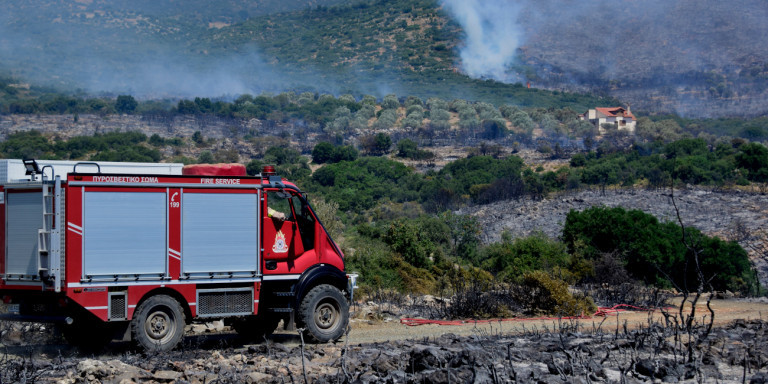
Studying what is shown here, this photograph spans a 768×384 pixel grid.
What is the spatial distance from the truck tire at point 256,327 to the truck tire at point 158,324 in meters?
2.03

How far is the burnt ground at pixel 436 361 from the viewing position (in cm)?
1032

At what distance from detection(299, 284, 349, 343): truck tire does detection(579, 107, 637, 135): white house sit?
299 ft

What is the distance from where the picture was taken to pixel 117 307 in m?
12.5

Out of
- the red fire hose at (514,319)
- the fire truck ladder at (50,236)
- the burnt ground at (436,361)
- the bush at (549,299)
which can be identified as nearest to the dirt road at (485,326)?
the red fire hose at (514,319)

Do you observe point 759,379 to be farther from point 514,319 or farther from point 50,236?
point 50,236

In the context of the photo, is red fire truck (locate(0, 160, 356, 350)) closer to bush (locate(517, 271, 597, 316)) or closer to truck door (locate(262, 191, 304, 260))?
truck door (locate(262, 191, 304, 260))

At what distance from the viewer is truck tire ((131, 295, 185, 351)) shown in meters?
12.6

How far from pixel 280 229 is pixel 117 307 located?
3.14 m

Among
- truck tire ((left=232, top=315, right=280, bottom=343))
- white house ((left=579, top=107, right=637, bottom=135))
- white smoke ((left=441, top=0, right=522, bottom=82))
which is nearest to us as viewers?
truck tire ((left=232, top=315, right=280, bottom=343))

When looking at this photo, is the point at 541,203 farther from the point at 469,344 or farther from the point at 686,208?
the point at 469,344

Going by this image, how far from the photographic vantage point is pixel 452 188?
199 ft

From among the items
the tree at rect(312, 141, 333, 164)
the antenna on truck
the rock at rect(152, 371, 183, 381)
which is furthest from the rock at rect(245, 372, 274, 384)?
the tree at rect(312, 141, 333, 164)

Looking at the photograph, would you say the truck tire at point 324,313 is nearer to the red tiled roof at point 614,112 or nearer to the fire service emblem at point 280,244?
the fire service emblem at point 280,244

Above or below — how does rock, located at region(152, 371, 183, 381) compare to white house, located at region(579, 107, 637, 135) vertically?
below
